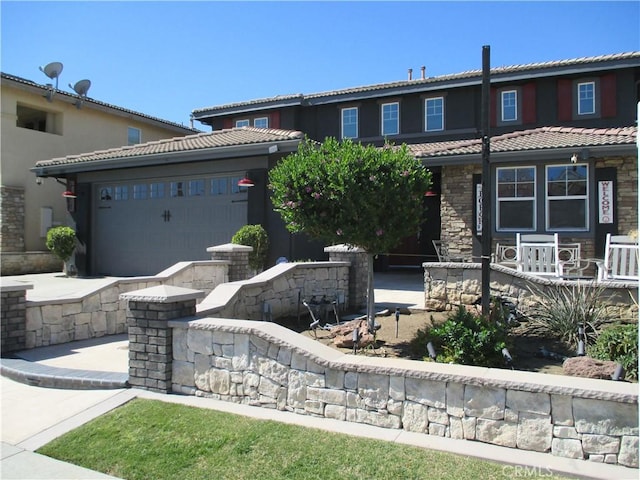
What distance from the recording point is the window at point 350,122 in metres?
18.9

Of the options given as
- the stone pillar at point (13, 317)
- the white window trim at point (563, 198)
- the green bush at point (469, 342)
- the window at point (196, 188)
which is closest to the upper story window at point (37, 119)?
the window at point (196, 188)

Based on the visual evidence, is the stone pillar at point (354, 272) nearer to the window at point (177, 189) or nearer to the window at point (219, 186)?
the window at point (219, 186)

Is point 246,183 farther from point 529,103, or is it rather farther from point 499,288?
point 529,103

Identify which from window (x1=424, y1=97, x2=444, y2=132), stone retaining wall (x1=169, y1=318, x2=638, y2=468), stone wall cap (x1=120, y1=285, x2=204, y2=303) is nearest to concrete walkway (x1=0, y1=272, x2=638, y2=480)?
stone retaining wall (x1=169, y1=318, x2=638, y2=468)

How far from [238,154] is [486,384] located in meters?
11.2

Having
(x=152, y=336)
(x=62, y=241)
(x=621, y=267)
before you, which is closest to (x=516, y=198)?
(x=621, y=267)

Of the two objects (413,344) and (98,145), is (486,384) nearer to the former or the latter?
(413,344)

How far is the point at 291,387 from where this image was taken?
4.73 m

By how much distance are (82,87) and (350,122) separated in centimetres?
1199

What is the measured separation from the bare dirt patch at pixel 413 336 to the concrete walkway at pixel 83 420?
1829 millimetres

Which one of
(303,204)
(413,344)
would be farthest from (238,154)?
(413,344)

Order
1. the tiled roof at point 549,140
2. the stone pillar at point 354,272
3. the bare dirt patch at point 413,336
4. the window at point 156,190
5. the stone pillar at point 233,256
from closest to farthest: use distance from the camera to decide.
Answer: the bare dirt patch at point 413,336
the stone pillar at point 354,272
the stone pillar at point 233,256
the tiled roof at point 549,140
the window at point 156,190

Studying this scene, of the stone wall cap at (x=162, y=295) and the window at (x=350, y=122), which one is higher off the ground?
the window at (x=350, y=122)

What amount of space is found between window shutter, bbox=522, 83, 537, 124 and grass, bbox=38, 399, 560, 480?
1483cm
